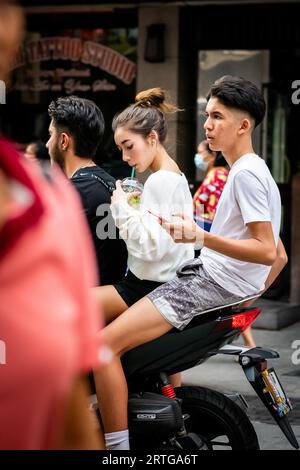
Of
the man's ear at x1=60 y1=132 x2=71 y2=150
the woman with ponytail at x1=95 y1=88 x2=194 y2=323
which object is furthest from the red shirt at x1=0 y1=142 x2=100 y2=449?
the man's ear at x1=60 y1=132 x2=71 y2=150

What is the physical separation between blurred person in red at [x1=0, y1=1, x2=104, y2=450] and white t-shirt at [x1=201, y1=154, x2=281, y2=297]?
276cm

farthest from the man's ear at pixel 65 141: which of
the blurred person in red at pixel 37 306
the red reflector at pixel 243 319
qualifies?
the blurred person in red at pixel 37 306

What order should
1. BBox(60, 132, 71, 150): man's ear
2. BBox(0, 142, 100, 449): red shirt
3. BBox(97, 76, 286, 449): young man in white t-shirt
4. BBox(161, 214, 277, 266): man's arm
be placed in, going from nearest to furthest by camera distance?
BBox(0, 142, 100, 449): red shirt
BBox(161, 214, 277, 266): man's arm
BBox(97, 76, 286, 449): young man in white t-shirt
BBox(60, 132, 71, 150): man's ear

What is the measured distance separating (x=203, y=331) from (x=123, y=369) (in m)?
0.38

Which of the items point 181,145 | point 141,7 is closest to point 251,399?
point 181,145

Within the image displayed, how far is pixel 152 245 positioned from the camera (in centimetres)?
406

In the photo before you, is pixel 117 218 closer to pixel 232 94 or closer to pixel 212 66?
pixel 232 94

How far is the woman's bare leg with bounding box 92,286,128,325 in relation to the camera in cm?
416

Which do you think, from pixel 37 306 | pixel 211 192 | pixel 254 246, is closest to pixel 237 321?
pixel 254 246

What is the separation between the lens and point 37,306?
3.57 feet

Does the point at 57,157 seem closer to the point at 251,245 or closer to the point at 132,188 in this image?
the point at 132,188

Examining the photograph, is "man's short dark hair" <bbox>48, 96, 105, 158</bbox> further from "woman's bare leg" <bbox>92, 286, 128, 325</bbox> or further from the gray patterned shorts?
the gray patterned shorts

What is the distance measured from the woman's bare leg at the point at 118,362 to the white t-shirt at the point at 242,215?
35cm

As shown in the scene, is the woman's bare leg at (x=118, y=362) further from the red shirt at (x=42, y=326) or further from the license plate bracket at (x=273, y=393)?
the red shirt at (x=42, y=326)
